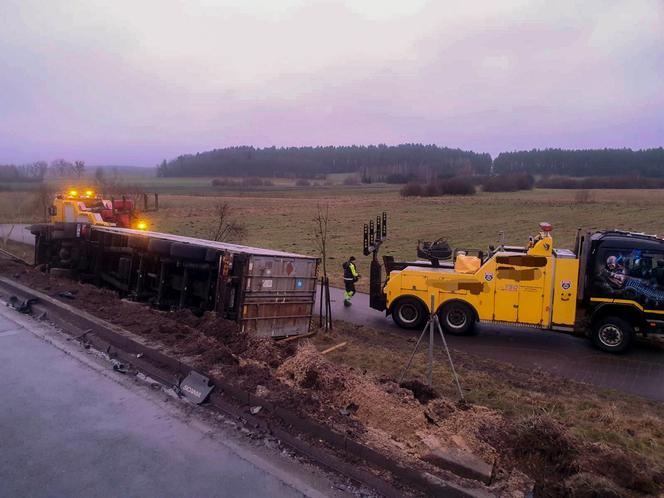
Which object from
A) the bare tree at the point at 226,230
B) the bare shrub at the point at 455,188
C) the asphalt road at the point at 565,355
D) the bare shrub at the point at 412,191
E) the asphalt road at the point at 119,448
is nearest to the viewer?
the asphalt road at the point at 119,448

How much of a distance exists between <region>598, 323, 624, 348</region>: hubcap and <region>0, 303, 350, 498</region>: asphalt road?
817cm

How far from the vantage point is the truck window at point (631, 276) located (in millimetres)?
10656

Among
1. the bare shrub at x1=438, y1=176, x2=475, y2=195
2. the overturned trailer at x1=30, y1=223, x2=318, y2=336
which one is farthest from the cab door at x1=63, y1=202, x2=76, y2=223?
the bare shrub at x1=438, y1=176, x2=475, y2=195

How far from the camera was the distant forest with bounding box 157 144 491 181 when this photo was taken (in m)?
109

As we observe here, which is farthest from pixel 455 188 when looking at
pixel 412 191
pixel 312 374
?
pixel 312 374

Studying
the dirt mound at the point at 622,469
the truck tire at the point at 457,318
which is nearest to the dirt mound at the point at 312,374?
the dirt mound at the point at 622,469

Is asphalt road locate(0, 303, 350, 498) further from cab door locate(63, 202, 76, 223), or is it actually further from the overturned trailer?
cab door locate(63, 202, 76, 223)

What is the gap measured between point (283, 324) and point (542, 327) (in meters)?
5.33

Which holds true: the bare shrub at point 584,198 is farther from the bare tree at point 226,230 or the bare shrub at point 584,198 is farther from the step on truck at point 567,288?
the step on truck at point 567,288

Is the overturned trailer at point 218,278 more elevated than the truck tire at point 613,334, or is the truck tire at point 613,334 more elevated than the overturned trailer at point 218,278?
the overturned trailer at point 218,278

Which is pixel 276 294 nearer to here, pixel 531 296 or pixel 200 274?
pixel 200 274

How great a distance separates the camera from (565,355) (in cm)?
1070

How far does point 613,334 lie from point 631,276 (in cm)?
121

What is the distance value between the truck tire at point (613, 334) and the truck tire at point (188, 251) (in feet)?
25.7
